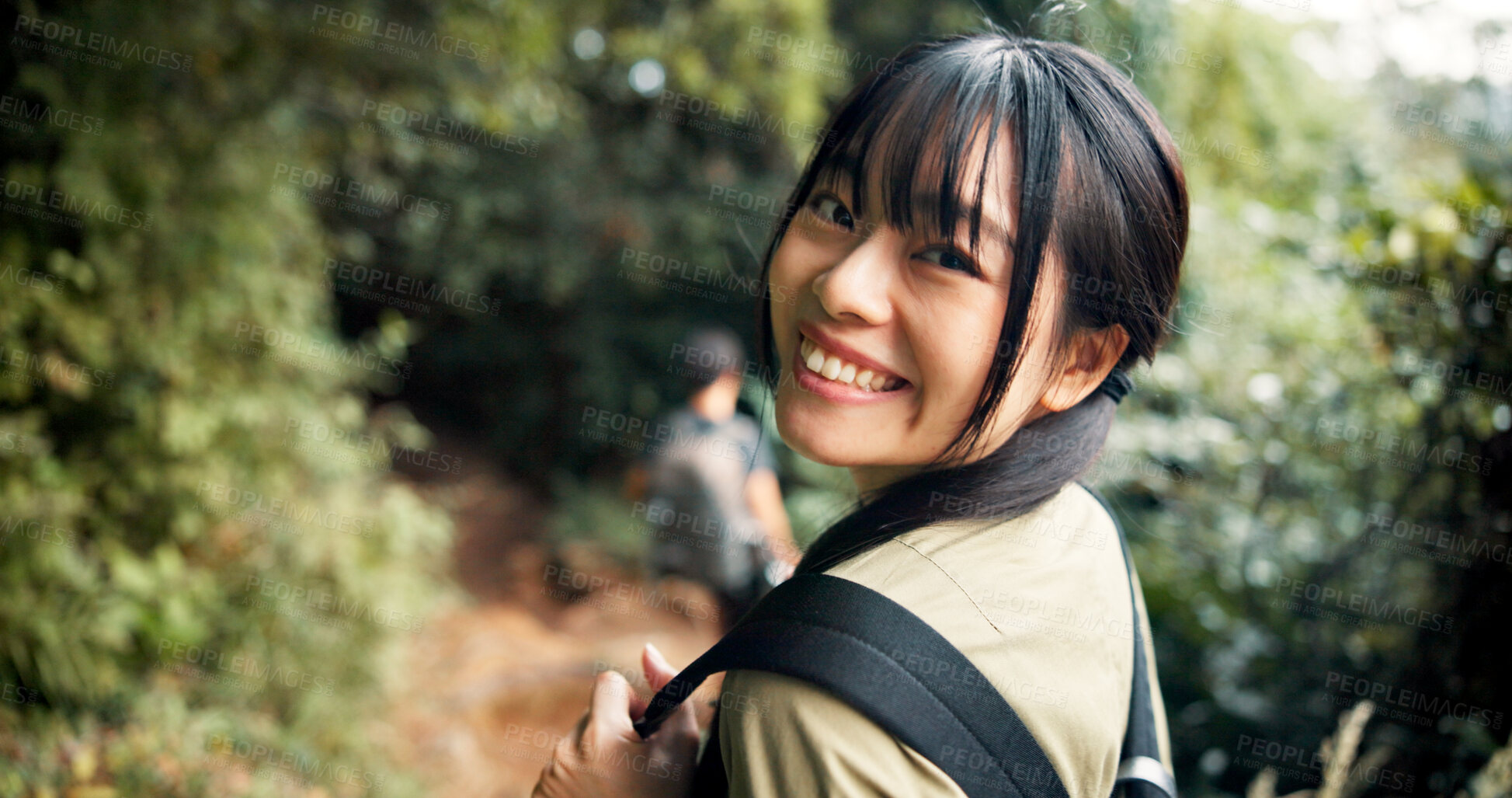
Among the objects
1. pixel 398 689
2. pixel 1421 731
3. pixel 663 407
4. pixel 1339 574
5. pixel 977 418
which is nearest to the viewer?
pixel 977 418

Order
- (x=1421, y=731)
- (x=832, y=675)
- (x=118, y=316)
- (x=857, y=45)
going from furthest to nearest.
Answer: (x=857, y=45) < (x=118, y=316) < (x=1421, y=731) < (x=832, y=675)

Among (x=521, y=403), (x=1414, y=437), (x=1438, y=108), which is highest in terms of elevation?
(x=1438, y=108)

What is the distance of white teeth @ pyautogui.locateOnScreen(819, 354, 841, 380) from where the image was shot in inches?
33.8

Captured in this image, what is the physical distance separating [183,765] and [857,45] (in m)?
5.14

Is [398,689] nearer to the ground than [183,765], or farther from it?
nearer to the ground

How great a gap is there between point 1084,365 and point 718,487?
351 centimetres

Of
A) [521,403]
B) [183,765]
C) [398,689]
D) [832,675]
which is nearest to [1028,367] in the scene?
[832,675]

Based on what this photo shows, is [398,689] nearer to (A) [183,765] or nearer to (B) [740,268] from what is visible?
(A) [183,765]

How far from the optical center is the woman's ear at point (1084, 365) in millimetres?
891

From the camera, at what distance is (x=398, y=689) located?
11.4 feet

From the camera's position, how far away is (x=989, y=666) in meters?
0.71

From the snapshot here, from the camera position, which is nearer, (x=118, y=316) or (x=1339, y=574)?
(x=1339, y=574)

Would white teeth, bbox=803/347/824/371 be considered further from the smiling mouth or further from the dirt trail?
the dirt trail

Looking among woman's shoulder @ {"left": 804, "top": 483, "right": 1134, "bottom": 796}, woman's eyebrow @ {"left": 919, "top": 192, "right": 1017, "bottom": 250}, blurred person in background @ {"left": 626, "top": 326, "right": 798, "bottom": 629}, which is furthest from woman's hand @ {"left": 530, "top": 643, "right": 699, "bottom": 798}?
blurred person in background @ {"left": 626, "top": 326, "right": 798, "bottom": 629}
